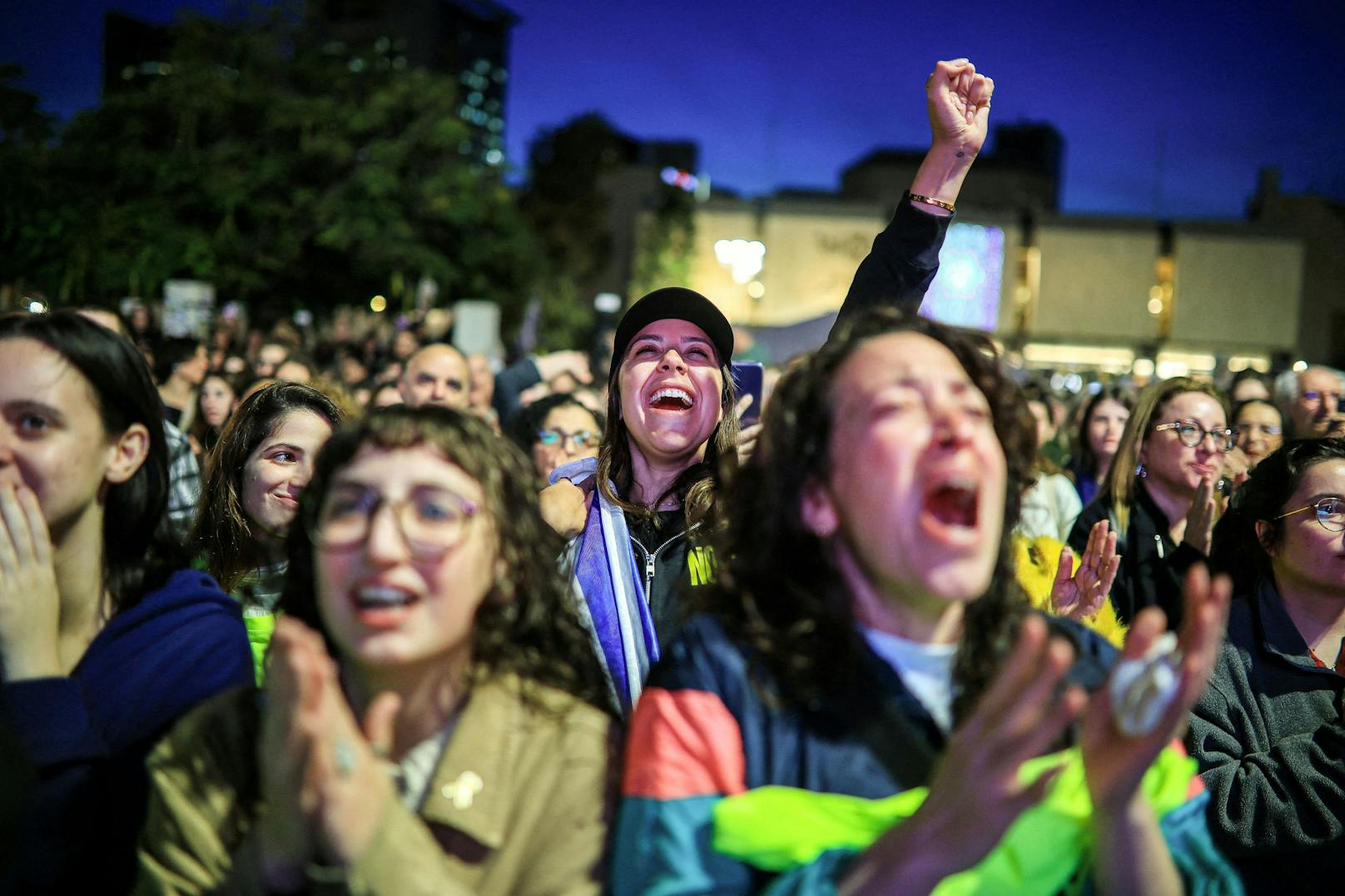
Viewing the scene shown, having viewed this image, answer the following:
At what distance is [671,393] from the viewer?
121 inches

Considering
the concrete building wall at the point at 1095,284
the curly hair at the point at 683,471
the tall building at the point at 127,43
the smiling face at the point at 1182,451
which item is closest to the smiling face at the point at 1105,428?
the smiling face at the point at 1182,451

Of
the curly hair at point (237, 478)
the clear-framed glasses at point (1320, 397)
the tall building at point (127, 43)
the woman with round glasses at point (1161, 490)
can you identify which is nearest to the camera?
the curly hair at point (237, 478)

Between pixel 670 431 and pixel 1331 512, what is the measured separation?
1.98 metres

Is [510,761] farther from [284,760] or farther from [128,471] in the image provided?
[128,471]

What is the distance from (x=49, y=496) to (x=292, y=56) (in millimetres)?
29632

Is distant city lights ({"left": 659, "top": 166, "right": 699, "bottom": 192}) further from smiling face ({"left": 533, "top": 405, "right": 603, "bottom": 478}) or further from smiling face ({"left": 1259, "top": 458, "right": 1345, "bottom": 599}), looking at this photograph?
smiling face ({"left": 1259, "top": 458, "right": 1345, "bottom": 599})

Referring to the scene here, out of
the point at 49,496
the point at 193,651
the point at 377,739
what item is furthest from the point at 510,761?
the point at 49,496

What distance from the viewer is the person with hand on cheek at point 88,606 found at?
1.97 meters

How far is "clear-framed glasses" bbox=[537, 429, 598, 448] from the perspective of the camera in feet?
17.3

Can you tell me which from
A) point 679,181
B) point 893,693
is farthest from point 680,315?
point 679,181

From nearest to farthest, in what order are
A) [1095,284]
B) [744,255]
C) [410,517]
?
[410,517]
[744,255]
[1095,284]

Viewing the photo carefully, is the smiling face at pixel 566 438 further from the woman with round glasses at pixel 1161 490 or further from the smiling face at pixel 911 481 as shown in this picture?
the smiling face at pixel 911 481

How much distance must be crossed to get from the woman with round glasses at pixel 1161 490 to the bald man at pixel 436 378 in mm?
3440

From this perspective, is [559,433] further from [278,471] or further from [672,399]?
[672,399]
